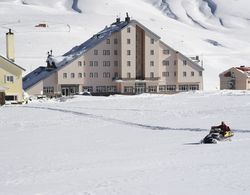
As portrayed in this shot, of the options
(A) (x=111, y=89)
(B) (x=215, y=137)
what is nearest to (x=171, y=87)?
(A) (x=111, y=89)

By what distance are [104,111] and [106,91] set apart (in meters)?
31.5

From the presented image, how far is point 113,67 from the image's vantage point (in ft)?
241

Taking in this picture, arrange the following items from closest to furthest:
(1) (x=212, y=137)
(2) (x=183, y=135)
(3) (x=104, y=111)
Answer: (1) (x=212, y=137)
(2) (x=183, y=135)
(3) (x=104, y=111)

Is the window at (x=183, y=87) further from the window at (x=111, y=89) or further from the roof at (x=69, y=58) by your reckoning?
the roof at (x=69, y=58)

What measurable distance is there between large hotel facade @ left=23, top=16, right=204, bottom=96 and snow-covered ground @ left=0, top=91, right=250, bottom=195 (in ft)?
98.5

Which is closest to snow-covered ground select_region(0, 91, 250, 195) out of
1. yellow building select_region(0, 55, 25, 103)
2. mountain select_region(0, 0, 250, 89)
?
yellow building select_region(0, 55, 25, 103)

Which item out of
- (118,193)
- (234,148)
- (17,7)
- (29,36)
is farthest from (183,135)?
(17,7)

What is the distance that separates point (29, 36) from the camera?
416 feet

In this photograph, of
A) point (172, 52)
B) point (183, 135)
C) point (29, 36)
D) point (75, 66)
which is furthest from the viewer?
point (29, 36)

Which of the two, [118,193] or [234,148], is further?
[234,148]

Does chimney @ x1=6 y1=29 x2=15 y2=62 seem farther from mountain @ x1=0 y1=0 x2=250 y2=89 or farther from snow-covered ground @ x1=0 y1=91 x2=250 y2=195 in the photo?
Answer: mountain @ x1=0 y1=0 x2=250 y2=89

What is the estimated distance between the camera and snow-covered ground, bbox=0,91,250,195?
545 inches

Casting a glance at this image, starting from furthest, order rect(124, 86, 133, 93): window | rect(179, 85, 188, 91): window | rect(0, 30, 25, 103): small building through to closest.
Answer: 1. rect(179, 85, 188, 91): window
2. rect(124, 86, 133, 93): window
3. rect(0, 30, 25, 103): small building

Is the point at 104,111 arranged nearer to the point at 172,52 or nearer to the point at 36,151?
the point at 36,151
